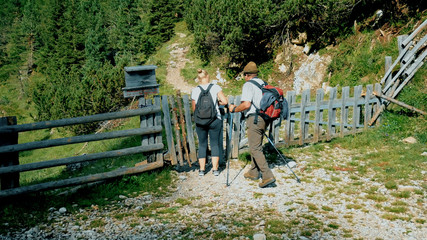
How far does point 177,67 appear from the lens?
1155 inches

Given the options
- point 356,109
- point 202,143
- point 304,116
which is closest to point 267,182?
point 202,143

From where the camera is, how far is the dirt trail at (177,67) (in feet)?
83.0

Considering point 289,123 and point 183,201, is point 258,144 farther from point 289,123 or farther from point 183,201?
point 289,123

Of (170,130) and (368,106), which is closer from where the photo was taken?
(170,130)

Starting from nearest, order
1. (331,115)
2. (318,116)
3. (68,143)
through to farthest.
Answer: (68,143), (318,116), (331,115)

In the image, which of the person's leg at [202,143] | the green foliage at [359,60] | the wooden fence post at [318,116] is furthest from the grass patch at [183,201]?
the green foliage at [359,60]

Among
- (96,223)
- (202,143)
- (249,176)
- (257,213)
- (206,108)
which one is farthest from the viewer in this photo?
(202,143)

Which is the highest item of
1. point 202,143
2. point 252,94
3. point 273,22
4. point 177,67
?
point 273,22

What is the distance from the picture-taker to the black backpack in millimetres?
6059

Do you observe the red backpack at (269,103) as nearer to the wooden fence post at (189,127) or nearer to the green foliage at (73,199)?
the wooden fence post at (189,127)

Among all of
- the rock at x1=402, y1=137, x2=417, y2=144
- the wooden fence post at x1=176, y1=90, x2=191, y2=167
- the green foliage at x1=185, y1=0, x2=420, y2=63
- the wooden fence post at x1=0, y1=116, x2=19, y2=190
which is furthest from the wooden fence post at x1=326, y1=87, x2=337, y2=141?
the green foliage at x1=185, y1=0, x2=420, y2=63

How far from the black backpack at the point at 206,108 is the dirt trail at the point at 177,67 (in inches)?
696

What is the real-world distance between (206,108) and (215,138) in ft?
2.34

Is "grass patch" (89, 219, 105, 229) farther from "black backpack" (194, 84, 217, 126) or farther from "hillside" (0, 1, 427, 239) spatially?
"black backpack" (194, 84, 217, 126)
